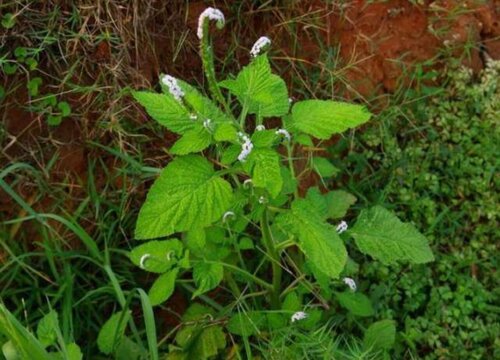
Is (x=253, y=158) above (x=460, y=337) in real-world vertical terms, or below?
above

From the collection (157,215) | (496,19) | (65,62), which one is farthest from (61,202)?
(496,19)

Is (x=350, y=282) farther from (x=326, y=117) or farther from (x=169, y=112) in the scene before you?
(x=169, y=112)

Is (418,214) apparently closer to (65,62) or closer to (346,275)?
(346,275)

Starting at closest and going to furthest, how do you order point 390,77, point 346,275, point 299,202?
point 299,202 → point 346,275 → point 390,77

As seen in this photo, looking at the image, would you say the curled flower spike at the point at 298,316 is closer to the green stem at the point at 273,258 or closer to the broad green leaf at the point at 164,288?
the green stem at the point at 273,258

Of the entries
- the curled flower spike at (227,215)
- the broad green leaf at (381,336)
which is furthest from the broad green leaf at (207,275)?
the broad green leaf at (381,336)

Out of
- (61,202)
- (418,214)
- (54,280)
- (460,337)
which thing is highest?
(61,202)

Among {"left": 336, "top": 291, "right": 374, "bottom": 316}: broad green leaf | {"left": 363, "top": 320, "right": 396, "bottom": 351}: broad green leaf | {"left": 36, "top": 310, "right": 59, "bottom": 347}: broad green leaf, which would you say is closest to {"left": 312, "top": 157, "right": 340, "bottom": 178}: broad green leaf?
{"left": 336, "top": 291, "right": 374, "bottom": 316}: broad green leaf
